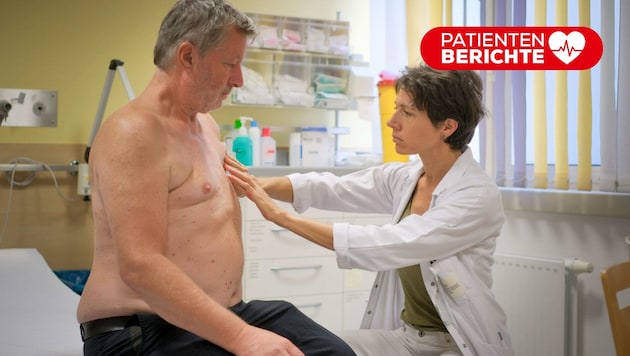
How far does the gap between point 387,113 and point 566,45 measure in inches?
34.7

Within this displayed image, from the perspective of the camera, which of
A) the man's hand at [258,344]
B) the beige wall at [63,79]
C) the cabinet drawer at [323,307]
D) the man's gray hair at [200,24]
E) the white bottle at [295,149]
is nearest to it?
the man's hand at [258,344]

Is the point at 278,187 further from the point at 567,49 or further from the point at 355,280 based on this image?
the point at 567,49

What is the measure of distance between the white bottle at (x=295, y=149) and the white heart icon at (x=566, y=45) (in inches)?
45.6

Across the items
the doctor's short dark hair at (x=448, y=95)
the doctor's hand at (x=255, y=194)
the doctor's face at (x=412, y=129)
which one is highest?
the doctor's short dark hair at (x=448, y=95)

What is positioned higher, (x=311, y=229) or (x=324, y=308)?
(x=311, y=229)

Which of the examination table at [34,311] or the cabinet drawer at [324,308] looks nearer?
the examination table at [34,311]

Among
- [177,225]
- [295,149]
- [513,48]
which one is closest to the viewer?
[177,225]

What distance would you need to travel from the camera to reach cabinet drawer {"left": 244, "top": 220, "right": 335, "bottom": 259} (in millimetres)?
2668

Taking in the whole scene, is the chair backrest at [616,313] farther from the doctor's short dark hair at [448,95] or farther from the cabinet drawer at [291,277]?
the cabinet drawer at [291,277]

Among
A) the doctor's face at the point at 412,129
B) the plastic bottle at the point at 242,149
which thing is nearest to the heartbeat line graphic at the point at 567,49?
the doctor's face at the point at 412,129

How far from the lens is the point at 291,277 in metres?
2.76

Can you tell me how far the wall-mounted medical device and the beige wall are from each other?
0.03 meters

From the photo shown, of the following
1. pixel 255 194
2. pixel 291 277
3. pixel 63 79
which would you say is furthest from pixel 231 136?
pixel 255 194

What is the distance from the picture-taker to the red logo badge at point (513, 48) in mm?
2441
